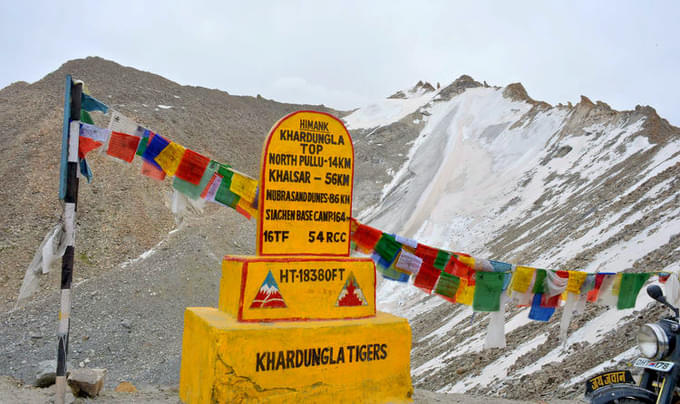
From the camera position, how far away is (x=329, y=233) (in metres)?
6.43

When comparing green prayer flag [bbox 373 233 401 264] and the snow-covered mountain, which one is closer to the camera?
green prayer flag [bbox 373 233 401 264]

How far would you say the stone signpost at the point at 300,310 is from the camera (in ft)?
18.0

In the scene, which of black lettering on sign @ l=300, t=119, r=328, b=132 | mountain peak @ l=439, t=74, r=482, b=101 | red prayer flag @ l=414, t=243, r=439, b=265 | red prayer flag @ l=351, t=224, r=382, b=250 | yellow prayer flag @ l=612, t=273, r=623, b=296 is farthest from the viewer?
mountain peak @ l=439, t=74, r=482, b=101

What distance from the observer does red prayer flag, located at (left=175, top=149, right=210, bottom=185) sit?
669 cm

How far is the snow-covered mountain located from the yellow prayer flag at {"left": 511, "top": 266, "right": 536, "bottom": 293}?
1603 millimetres

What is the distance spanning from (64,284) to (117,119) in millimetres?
1805

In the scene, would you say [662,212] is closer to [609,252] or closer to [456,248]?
[609,252]

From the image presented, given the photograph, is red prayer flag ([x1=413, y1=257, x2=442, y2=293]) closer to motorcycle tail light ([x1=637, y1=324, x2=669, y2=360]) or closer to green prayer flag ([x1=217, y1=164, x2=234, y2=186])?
green prayer flag ([x1=217, y1=164, x2=234, y2=186])

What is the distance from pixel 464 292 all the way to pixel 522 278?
90 centimetres

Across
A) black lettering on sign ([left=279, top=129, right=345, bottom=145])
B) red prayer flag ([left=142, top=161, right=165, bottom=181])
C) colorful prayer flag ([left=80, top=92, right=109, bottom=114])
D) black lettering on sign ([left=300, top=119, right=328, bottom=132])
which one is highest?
colorful prayer flag ([left=80, top=92, right=109, bottom=114])

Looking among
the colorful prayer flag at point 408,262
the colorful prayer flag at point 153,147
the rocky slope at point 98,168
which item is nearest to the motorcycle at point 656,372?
the colorful prayer flag at point 408,262

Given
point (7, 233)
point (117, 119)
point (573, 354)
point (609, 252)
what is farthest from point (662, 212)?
point (7, 233)

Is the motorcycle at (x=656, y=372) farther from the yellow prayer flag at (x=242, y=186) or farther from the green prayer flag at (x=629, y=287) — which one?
the green prayer flag at (x=629, y=287)

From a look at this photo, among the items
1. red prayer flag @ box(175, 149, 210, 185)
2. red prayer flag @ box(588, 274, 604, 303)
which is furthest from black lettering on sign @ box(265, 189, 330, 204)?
red prayer flag @ box(588, 274, 604, 303)
